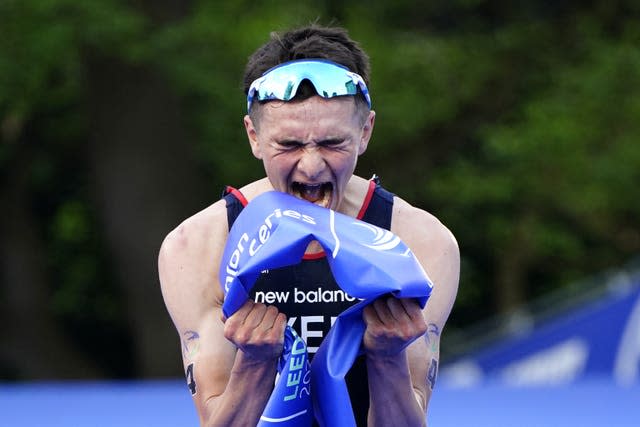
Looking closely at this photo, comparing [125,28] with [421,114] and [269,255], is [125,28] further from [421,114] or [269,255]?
[269,255]

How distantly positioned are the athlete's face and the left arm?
1.24 feet

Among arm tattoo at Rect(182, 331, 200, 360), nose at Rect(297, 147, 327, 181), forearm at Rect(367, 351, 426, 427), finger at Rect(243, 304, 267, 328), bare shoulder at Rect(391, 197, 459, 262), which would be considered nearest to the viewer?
finger at Rect(243, 304, 267, 328)

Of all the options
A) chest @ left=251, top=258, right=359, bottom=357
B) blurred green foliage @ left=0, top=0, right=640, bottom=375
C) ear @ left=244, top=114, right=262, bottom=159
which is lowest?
chest @ left=251, top=258, right=359, bottom=357

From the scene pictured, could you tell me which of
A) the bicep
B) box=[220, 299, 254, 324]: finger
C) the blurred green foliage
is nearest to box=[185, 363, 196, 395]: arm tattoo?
the bicep

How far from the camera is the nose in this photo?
3457 millimetres

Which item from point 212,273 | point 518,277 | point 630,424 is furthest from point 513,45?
point 212,273

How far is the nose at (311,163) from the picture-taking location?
3.46m

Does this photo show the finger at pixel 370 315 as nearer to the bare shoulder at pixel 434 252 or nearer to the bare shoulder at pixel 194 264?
the bare shoulder at pixel 434 252

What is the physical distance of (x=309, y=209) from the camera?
3387 millimetres

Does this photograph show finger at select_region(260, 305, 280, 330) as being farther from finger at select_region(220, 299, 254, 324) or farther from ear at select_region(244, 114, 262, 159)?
ear at select_region(244, 114, 262, 159)

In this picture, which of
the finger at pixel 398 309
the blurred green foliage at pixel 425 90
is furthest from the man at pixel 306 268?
the blurred green foliage at pixel 425 90

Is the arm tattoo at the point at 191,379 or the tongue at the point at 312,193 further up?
the tongue at the point at 312,193

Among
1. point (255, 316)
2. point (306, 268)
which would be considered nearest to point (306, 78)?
point (306, 268)

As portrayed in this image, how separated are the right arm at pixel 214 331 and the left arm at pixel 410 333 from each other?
26cm
